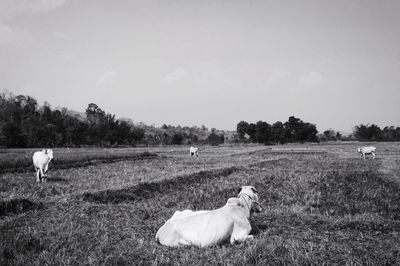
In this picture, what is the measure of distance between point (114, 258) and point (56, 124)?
78.9 m

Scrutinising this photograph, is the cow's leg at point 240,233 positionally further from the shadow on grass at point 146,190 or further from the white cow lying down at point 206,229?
the shadow on grass at point 146,190

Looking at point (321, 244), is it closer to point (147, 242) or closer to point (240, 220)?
point (240, 220)

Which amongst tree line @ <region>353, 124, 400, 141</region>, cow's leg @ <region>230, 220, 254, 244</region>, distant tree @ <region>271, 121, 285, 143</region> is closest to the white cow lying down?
cow's leg @ <region>230, 220, 254, 244</region>

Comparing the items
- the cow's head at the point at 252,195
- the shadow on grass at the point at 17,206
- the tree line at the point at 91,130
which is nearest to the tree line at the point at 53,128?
the tree line at the point at 91,130

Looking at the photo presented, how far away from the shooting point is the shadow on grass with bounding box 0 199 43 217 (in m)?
9.22

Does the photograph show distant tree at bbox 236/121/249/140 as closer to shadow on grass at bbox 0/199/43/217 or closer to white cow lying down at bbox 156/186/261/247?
shadow on grass at bbox 0/199/43/217

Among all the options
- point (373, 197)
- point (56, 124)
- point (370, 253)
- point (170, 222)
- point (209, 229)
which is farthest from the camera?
point (56, 124)

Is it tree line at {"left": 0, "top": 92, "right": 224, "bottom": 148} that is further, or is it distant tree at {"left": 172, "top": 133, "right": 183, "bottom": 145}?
distant tree at {"left": 172, "top": 133, "right": 183, "bottom": 145}

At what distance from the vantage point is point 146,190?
13.7 m

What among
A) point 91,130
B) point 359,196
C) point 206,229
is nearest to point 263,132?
point 91,130

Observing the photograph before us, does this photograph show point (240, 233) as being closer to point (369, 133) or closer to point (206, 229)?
point (206, 229)

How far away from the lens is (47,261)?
532 centimetres

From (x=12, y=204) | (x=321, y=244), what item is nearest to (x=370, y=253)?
(x=321, y=244)

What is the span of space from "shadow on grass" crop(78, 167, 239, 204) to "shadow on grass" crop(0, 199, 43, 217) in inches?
60.1
